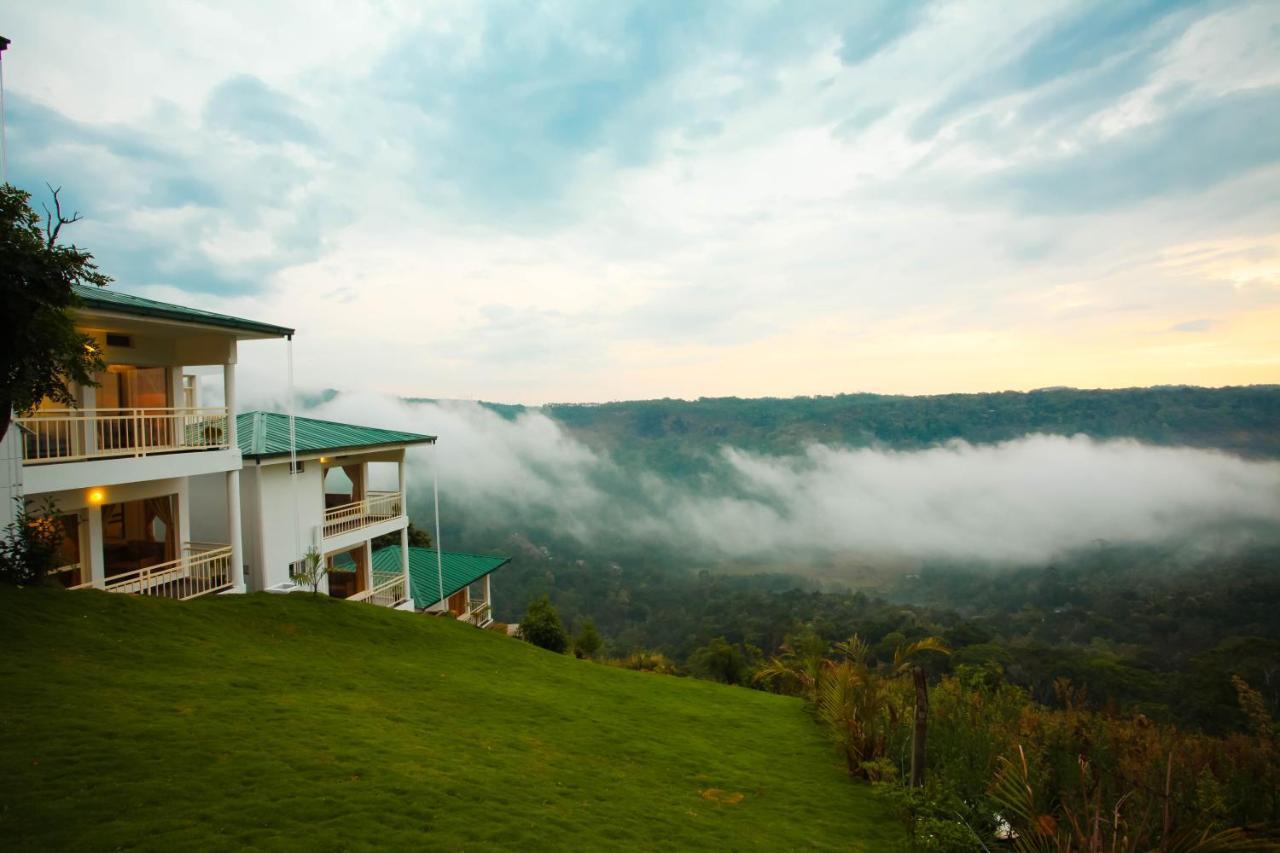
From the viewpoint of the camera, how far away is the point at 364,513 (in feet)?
64.2

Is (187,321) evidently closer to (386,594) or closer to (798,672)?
(386,594)

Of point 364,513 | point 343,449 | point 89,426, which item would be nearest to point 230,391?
point 89,426

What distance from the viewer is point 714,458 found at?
170125mm

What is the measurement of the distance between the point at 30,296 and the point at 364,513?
1288cm

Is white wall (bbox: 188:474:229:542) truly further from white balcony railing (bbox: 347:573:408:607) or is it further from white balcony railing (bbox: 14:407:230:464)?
white balcony railing (bbox: 347:573:408:607)

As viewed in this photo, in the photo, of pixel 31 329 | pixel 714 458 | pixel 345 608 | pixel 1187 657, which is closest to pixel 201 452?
pixel 345 608

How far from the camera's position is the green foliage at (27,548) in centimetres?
950

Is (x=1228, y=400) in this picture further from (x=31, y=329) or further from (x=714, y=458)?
(x=31, y=329)

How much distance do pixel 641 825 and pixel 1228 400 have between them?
180917mm

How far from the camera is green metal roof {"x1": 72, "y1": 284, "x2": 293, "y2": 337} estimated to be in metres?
10.8

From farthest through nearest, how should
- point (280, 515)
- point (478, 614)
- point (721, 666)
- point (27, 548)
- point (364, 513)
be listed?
point (721, 666) → point (478, 614) → point (364, 513) → point (280, 515) → point (27, 548)

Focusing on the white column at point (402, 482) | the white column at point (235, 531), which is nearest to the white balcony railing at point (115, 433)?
the white column at point (235, 531)

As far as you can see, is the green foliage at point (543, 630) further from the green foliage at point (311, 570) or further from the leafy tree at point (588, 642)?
the green foliage at point (311, 570)

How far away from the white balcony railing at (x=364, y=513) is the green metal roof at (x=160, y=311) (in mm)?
5988
